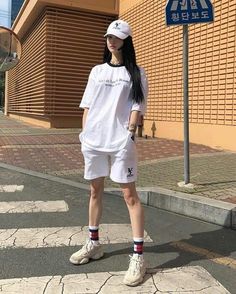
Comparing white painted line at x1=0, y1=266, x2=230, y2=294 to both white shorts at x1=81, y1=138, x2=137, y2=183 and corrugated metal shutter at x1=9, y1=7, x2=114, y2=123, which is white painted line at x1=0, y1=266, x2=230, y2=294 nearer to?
white shorts at x1=81, y1=138, x2=137, y2=183

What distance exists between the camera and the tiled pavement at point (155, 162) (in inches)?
279

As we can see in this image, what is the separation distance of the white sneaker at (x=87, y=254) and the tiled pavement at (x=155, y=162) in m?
2.33

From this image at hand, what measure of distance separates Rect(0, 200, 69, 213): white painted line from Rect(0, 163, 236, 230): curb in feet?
3.14

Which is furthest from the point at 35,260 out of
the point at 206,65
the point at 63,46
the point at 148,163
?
the point at 63,46

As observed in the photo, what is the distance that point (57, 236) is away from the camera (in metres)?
4.90

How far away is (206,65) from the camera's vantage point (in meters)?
12.1

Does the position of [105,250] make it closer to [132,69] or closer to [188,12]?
[132,69]

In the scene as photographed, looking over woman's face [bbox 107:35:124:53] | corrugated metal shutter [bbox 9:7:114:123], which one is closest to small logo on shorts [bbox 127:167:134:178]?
woman's face [bbox 107:35:124:53]

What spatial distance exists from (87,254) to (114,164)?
85cm

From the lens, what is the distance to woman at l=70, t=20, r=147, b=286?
3.81m

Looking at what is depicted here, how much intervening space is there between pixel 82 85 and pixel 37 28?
367cm

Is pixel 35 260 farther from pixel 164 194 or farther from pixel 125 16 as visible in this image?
pixel 125 16

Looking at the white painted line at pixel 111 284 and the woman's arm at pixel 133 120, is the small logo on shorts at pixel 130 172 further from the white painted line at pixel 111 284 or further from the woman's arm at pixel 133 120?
the white painted line at pixel 111 284

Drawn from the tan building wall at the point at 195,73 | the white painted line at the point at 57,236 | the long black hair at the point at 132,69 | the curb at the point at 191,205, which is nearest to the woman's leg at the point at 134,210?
the long black hair at the point at 132,69
